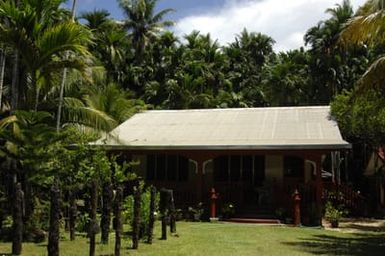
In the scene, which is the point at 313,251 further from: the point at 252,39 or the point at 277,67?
the point at 252,39

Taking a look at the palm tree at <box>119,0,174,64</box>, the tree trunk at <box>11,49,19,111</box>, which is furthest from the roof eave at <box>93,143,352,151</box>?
the palm tree at <box>119,0,174,64</box>

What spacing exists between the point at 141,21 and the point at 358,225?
26253 millimetres

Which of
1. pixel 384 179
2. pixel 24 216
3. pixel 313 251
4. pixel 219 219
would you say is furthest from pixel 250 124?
pixel 24 216

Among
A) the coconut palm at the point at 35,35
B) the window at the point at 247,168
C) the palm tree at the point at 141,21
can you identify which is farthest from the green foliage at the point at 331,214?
the palm tree at the point at 141,21

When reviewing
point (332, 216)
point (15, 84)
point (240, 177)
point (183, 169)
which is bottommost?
point (332, 216)

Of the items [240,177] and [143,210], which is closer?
[143,210]

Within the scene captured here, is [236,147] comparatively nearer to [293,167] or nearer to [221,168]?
[221,168]

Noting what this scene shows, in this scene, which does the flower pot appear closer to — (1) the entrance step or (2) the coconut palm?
(1) the entrance step

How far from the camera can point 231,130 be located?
68.9 feet

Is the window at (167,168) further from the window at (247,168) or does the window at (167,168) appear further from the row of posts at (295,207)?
the row of posts at (295,207)

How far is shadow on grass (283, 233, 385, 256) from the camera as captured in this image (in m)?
12.6

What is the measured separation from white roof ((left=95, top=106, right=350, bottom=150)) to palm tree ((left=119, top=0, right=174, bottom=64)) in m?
16.7

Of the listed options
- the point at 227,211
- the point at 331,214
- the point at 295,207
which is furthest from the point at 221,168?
the point at 331,214

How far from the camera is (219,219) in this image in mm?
19266
